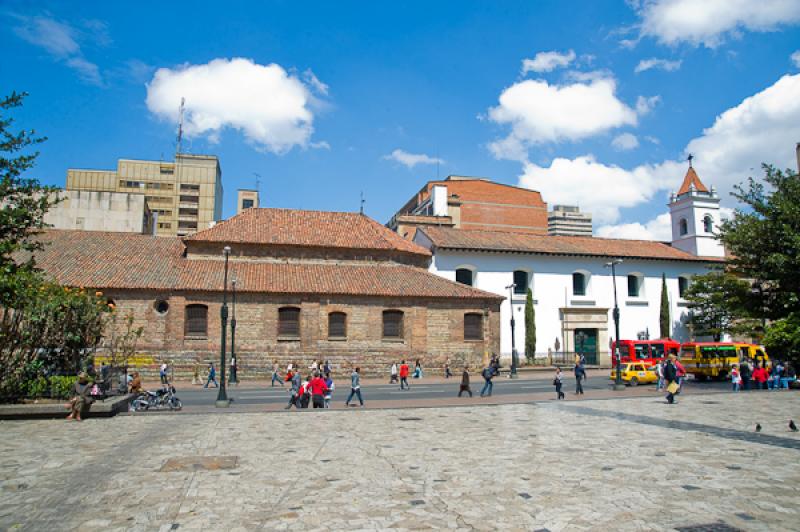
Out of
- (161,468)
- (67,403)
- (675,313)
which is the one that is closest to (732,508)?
(161,468)

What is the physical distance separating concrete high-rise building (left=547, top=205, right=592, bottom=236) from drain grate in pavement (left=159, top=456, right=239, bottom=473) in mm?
108572

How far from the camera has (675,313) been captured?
4778 cm

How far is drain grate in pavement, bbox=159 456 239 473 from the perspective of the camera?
32.7 ft

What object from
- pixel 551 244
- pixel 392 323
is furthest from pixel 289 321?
pixel 551 244

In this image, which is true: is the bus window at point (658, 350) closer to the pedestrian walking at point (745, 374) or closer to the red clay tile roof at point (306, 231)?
the pedestrian walking at point (745, 374)

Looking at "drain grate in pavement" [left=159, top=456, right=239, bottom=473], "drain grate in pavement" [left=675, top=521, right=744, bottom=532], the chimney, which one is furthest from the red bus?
"drain grate in pavement" [left=675, top=521, right=744, bottom=532]

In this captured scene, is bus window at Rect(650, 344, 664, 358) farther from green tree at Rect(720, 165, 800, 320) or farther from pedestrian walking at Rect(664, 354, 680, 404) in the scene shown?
pedestrian walking at Rect(664, 354, 680, 404)

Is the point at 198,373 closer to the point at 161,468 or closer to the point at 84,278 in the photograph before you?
the point at 84,278

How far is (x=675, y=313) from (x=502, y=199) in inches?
1238

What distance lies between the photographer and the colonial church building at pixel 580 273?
142 ft

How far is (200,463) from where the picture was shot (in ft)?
34.1

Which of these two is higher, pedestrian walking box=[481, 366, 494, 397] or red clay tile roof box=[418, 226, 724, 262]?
red clay tile roof box=[418, 226, 724, 262]

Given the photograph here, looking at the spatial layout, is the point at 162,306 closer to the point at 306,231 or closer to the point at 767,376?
the point at 306,231

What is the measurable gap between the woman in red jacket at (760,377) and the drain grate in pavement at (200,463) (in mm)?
27242
